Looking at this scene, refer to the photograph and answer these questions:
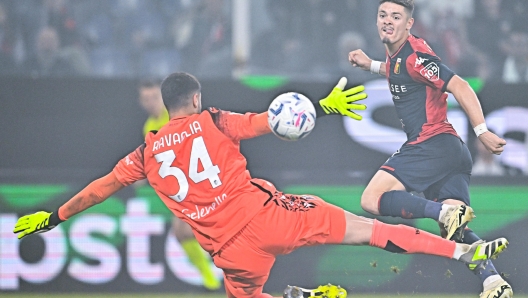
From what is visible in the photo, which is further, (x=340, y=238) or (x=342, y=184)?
(x=342, y=184)

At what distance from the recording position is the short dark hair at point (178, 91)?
6.35 m

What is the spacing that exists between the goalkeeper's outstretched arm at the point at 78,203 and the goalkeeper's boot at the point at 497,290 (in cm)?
271

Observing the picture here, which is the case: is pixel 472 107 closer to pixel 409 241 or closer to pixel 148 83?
pixel 409 241

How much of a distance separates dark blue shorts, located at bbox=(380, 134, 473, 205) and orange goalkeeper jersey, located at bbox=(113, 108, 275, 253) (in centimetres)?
117

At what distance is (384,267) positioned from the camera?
9984 millimetres

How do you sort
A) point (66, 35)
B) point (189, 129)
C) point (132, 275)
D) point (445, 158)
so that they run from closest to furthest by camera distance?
point (189, 129), point (445, 158), point (132, 275), point (66, 35)

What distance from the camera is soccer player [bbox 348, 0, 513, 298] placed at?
263 inches

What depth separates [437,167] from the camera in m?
6.90

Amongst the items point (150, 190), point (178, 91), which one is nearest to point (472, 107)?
point (178, 91)

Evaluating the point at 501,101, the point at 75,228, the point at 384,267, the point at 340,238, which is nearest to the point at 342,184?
the point at 384,267

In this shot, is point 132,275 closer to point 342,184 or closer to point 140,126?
point 140,126

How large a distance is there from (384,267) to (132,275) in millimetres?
2741

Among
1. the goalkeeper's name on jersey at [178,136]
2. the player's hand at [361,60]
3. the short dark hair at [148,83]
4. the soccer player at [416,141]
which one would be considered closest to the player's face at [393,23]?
the soccer player at [416,141]

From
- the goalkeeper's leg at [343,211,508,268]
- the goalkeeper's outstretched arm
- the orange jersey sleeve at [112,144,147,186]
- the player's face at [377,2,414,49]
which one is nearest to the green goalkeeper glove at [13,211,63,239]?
the goalkeeper's outstretched arm
